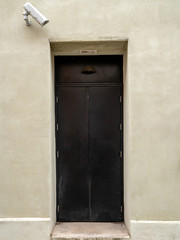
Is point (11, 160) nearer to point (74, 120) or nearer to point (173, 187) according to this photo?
point (74, 120)

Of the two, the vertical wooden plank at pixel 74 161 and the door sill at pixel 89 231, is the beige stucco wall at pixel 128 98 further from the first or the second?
the vertical wooden plank at pixel 74 161

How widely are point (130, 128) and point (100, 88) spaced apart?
3.45 ft

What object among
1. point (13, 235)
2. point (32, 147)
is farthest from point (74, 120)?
point (13, 235)

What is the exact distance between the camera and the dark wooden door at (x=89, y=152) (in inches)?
165

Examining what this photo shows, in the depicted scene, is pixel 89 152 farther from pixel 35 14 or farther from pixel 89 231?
pixel 35 14

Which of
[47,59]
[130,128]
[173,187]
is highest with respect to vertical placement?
[47,59]

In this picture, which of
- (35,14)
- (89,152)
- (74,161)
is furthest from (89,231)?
(35,14)

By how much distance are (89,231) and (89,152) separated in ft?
4.54

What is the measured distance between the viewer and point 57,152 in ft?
13.7

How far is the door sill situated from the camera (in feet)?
12.0

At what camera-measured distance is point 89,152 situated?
4191 millimetres

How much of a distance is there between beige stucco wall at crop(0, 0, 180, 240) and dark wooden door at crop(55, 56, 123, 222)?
517mm

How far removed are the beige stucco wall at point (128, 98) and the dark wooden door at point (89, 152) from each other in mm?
517

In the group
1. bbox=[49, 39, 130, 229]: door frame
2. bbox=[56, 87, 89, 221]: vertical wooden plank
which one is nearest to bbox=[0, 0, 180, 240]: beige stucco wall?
bbox=[49, 39, 130, 229]: door frame
